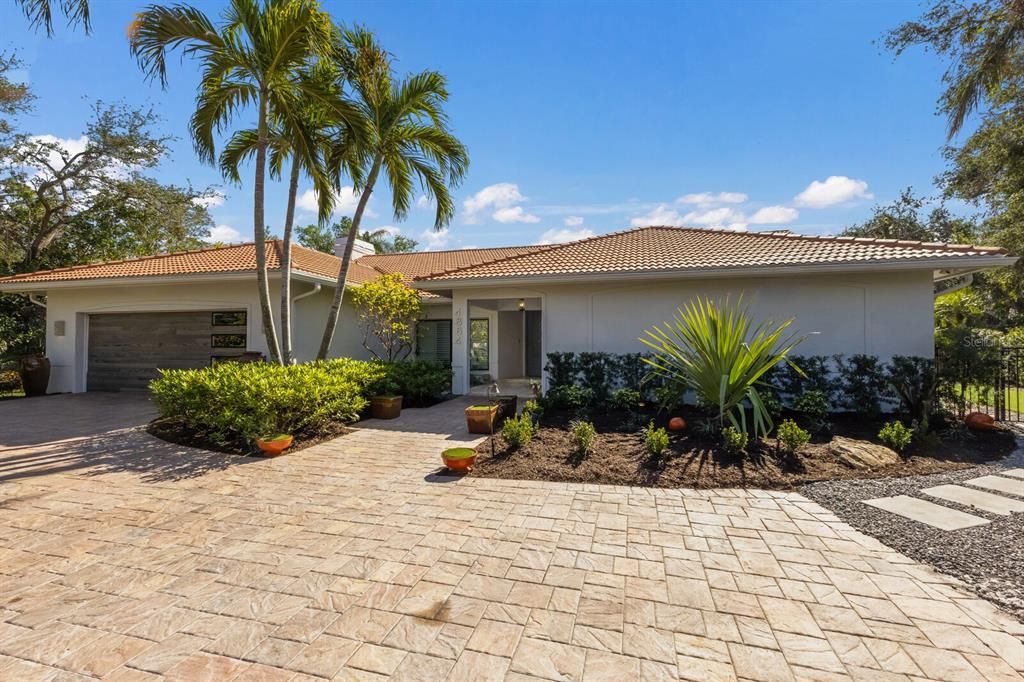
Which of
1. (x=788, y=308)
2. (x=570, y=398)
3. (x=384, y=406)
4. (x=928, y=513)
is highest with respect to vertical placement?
(x=788, y=308)

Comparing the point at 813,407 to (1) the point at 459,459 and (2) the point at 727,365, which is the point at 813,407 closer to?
(2) the point at 727,365

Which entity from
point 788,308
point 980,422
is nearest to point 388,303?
point 788,308

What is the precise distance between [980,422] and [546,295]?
24.9 ft

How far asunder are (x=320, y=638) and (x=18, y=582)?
2.43 m

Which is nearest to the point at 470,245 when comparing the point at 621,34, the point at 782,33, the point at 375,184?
the point at 375,184

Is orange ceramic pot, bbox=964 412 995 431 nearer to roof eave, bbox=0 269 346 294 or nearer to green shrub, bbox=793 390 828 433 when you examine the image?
green shrub, bbox=793 390 828 433

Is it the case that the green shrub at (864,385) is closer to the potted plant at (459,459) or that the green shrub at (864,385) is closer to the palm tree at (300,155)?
the potted plant at (459,459)

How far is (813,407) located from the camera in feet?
23.0

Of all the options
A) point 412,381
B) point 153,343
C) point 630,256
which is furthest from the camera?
point 153,343

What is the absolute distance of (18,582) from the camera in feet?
10.1

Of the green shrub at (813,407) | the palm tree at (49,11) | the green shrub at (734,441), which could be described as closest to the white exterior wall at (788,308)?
the green shrub at (813,407)

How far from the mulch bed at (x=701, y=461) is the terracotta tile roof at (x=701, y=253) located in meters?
3.24

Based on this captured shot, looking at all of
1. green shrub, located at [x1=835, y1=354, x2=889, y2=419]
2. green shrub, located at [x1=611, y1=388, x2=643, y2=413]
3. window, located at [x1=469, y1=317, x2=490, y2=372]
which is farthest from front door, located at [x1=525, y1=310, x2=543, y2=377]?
green shrub, located at [x1=835, y1=354, x2=889, y2=419]

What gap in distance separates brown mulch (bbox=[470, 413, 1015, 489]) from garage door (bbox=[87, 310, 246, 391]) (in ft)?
28.5
